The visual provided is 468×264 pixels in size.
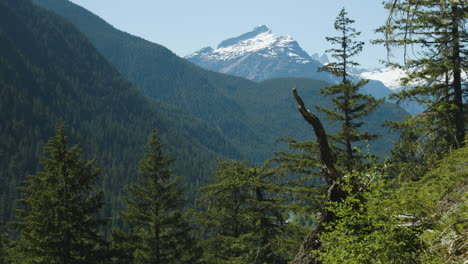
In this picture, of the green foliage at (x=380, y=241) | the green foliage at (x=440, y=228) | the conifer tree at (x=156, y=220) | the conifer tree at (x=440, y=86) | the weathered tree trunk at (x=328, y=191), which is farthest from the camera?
the conifer tree at (x=156, y=220)

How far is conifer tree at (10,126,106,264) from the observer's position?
1556 cm

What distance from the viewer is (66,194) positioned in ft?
53.2

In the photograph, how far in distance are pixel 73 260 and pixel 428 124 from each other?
16067 mm

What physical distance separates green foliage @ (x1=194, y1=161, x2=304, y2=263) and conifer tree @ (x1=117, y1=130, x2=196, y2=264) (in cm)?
240

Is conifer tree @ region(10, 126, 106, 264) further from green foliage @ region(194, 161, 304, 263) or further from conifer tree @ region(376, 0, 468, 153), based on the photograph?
conifer tree @ region(376, 0, 468, 153)

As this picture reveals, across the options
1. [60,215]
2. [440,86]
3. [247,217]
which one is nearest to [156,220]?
[60,215]

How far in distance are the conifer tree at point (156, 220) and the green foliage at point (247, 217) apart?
2401mm

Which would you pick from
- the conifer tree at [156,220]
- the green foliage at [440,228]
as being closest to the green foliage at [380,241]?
the green foliage at [440,228]

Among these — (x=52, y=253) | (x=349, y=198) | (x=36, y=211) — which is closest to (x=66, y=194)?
(x=36, y=211)

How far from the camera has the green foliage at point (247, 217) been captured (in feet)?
48.5

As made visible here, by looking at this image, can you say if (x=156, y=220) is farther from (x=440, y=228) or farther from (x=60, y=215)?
→ (x=440, y=228)

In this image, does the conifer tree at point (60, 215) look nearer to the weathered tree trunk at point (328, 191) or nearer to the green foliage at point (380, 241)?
the weathered tree trunk at point (328, 191)

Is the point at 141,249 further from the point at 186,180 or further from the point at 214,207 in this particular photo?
the point at 186,180

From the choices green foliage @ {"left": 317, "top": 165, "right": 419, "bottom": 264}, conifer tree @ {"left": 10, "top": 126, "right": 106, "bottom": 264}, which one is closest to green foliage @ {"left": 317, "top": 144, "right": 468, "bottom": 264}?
green foliage @ {"left": 317, "top": 165, "right": 419, "bottom": 264}
